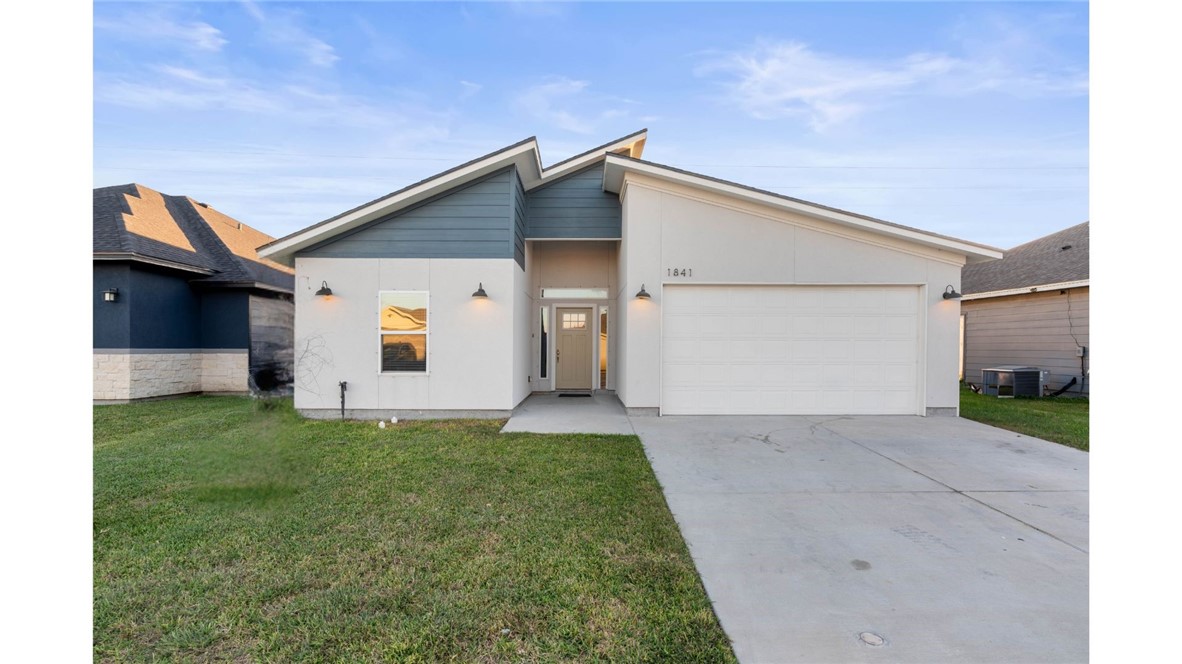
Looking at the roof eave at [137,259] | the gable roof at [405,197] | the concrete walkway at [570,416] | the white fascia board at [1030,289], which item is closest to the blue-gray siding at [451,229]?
the gable roof at [405,197]

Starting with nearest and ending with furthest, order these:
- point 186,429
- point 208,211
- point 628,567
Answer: point 628,567 → point 186,429 → point 208,211

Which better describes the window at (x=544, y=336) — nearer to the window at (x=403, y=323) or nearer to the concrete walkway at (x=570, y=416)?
the concrete walkway at (x=570, y=416)

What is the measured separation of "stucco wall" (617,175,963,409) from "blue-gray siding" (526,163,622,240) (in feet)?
3.60

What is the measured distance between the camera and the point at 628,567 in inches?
110

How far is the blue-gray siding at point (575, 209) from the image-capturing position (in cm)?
910

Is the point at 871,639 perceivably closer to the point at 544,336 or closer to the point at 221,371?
the point at 544,336

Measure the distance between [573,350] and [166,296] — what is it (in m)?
9.31

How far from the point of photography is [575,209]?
9.13 metres

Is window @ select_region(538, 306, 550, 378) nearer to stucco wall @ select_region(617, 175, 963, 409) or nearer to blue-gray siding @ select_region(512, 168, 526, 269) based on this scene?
blue-gray siding @ select_region(512, 168, 526, 269)

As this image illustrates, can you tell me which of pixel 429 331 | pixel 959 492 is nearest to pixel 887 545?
pixel 959 492
